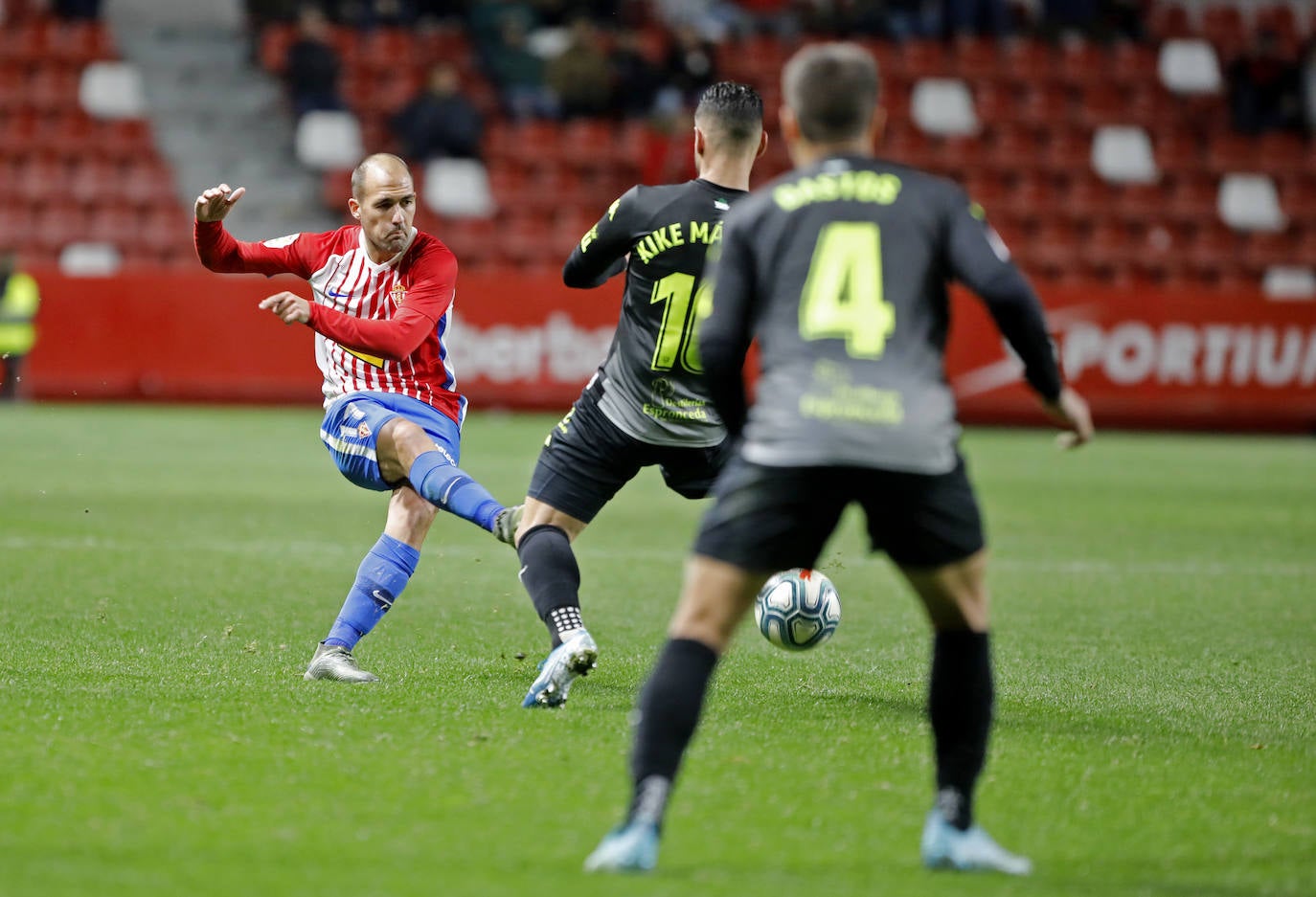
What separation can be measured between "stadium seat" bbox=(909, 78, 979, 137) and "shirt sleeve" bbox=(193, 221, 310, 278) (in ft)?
56.6

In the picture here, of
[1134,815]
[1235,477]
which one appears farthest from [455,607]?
[1235,477]

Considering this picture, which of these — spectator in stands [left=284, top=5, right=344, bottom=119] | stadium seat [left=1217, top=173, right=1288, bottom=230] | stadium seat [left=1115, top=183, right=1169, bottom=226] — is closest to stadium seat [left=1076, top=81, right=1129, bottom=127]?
stadium seat [left=1115, top=183, right=1169, bottom=226]

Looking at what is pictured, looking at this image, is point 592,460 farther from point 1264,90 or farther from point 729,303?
point 1264,90

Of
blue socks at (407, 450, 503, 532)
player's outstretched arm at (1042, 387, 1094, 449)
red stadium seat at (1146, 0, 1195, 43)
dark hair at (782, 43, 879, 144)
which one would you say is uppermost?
dark hair at (782, 43, 879, 144)

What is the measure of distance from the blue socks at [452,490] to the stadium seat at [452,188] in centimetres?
1555

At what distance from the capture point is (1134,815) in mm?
4125

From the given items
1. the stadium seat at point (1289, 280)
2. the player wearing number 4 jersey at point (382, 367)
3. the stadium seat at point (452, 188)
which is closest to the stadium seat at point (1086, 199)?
the stadium seat at point (1289, 280)

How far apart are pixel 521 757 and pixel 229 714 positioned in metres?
0.98

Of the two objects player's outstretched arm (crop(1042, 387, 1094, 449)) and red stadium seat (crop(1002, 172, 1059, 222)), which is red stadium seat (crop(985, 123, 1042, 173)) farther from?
player's outstretched arm (crop(1042, 387, 1094, 449))

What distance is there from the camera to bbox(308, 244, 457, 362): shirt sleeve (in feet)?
17.7

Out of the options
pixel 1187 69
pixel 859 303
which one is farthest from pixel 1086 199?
pixel 859 303

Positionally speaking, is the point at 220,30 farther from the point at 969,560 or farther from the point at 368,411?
the point at 969,560

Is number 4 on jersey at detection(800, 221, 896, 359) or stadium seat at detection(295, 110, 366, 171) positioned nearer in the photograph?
number 4 on jersey at detection(800, 221, 896, 359)

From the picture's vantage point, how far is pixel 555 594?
5344 mm
